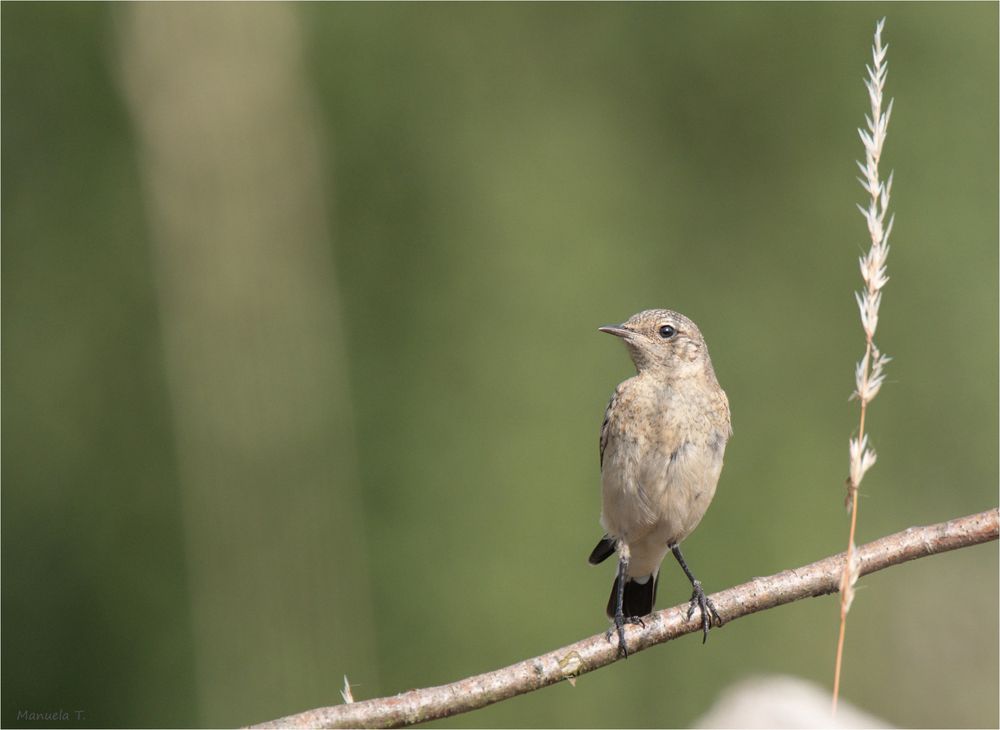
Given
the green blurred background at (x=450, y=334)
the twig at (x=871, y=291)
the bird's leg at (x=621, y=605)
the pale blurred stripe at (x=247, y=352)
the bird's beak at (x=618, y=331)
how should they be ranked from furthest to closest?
the green blurred background at (x=450, y=334), the pale blurred stripe at (x=247, y=352), the bird's beak at (x=618, y=331), the bird's leg at (x=621, y=605), the twig at (x=871, y=291)

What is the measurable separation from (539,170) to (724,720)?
529 cm

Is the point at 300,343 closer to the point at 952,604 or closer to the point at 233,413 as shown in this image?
the point at 233,413

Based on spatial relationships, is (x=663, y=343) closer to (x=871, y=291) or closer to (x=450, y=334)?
(x=871, y=291)

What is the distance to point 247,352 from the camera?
20.8 feet

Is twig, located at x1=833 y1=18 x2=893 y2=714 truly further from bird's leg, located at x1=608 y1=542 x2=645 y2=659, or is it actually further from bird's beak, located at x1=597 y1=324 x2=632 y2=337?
bird's beak, located at x1=597 y1=324 x2=632 y2=337

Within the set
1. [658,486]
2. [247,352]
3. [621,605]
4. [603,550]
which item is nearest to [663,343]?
[658,486]

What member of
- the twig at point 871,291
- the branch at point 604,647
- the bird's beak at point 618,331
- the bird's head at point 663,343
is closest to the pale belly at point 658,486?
the bird's head at point 663,343

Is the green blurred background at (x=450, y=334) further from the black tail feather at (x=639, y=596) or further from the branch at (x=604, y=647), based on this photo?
the branch at (x=604, y=647)

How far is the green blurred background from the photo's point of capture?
6418mm

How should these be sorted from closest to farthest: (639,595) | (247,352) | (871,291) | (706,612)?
(871,291) → (706,612) → (639,595) → (247,352)

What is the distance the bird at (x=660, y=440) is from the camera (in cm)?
434

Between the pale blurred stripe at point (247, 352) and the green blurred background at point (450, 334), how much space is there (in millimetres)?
21

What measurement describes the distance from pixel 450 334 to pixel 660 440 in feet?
12.4

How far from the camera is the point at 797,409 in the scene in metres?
8.12
